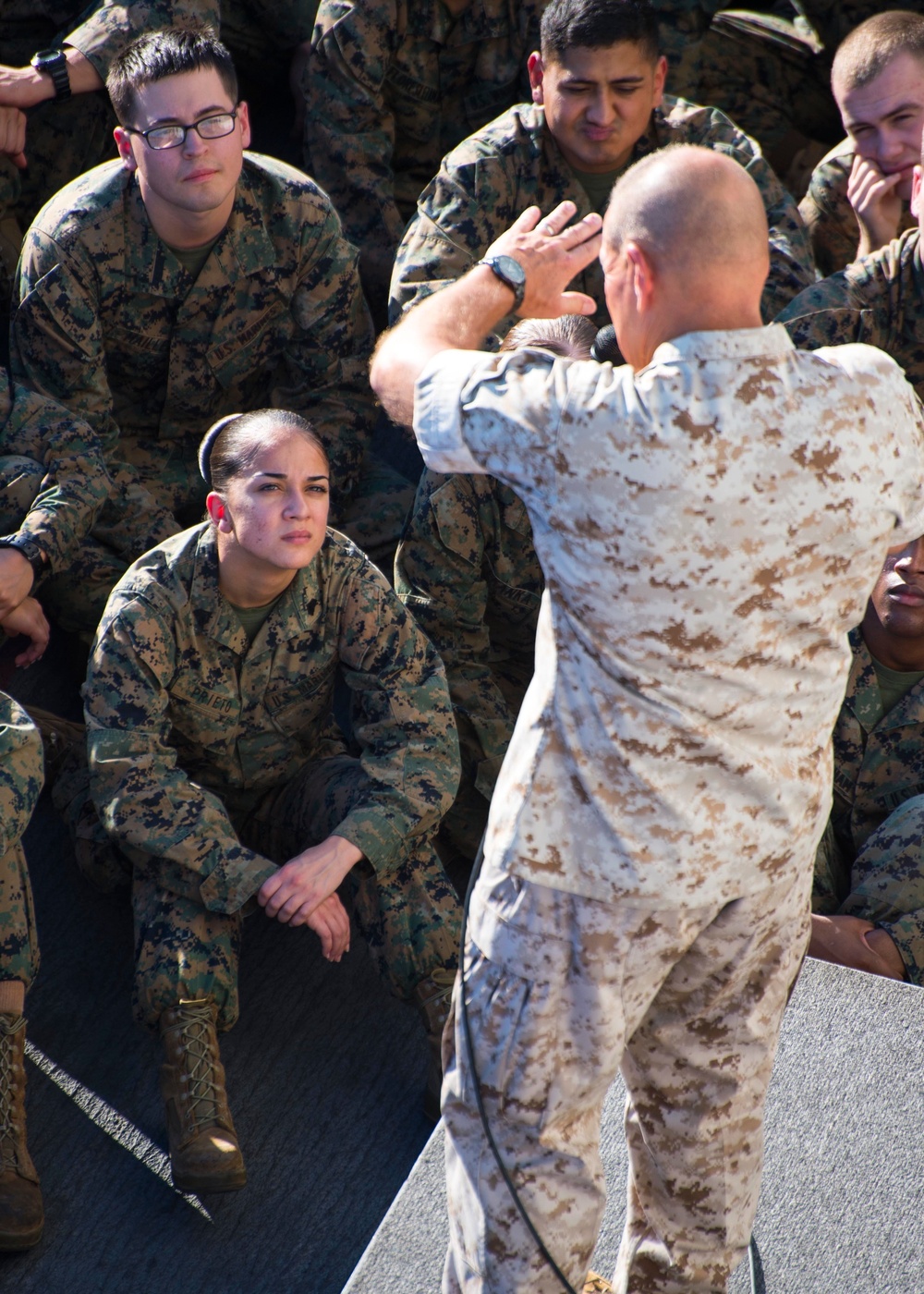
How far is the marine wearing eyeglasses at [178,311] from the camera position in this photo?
2.88m

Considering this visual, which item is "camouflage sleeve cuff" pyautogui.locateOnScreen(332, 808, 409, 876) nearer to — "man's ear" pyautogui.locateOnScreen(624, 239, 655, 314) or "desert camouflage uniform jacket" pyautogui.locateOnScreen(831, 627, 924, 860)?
"desert camouflage uniform jacket" pyautogui.locateOnScreen(831, 627, 924, 860)

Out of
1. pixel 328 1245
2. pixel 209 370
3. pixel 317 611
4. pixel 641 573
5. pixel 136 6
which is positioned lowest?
pixel 328 1245

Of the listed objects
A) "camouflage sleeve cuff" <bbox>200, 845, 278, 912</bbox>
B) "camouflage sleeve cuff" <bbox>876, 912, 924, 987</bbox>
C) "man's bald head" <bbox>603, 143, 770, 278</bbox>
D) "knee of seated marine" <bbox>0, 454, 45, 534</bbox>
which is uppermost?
"man's bald head" <bbox>603, 143, 770, 278</bbox>

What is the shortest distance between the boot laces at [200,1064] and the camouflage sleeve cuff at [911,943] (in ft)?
3.73

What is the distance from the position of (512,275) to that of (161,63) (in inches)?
69.0

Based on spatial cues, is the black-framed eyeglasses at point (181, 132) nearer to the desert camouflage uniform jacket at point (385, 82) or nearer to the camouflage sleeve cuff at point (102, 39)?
the camouflage sleeve cuff at point (102, 39)

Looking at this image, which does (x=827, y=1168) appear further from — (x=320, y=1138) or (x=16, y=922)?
(x=16, y=922)

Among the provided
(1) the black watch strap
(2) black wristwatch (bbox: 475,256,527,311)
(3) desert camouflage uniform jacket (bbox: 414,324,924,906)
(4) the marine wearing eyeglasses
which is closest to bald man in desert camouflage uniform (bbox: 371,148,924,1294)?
(3) desert camouflage uniform jacket (bbox: 414,324,924,906)

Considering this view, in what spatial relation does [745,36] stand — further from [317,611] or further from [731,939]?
[731,939]

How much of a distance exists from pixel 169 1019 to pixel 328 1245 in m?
0.41

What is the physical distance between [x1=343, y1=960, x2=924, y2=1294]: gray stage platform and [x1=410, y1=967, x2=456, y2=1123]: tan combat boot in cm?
38

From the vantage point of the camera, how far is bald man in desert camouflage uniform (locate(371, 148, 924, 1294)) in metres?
1.17

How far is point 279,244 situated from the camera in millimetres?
3131

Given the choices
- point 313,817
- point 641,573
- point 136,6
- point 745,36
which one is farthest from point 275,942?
point 745,36
